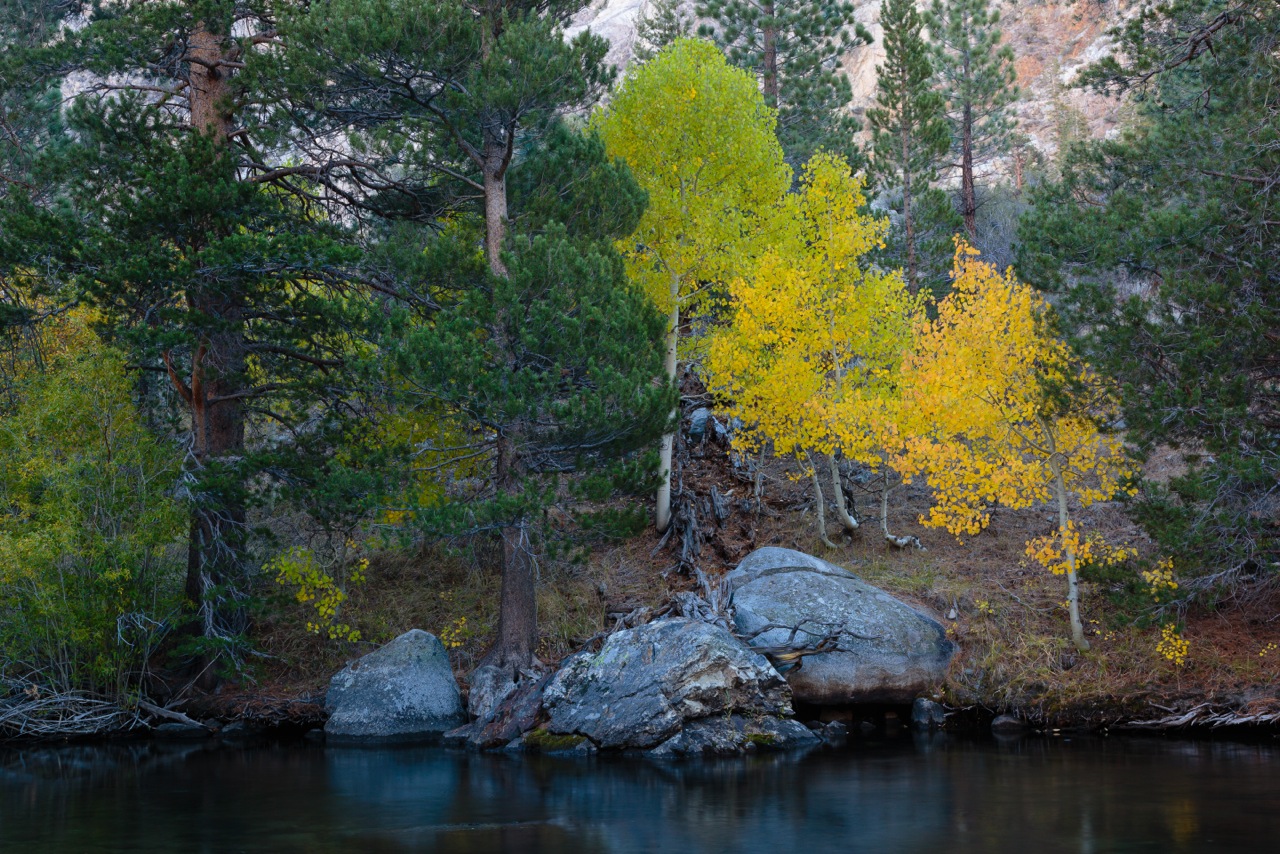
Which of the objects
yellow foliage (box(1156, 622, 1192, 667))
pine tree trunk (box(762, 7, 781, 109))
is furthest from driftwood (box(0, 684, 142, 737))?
pine tree trunk (box(762, 7, 781, 109))

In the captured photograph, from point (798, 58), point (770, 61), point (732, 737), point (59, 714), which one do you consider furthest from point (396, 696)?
point (770, 61)

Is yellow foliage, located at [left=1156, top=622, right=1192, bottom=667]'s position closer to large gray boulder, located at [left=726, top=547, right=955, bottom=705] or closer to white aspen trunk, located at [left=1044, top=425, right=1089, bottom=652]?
white aspen trunk, located at [left=1044, top=425, right=1089, bottom=652]

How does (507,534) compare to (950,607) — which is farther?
(950,607)

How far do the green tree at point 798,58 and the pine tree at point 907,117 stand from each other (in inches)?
37.2

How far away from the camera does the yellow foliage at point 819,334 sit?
18.2 m

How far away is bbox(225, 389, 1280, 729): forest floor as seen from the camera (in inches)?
581

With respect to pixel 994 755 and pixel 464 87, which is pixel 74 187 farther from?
pixel 994 755

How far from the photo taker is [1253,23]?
1334cm

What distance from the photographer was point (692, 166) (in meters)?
19.2

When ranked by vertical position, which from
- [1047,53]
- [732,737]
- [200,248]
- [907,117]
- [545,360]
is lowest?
[732,737]

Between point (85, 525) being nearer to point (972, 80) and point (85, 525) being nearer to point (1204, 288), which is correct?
point (1204, 288)

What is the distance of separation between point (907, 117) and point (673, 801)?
1908cm

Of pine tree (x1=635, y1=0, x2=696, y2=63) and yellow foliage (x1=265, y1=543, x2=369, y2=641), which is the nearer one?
yellow foliage (x1=265, y1=543, x2=369, y2=641)

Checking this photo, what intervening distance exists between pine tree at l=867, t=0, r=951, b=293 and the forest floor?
6.73 meters
